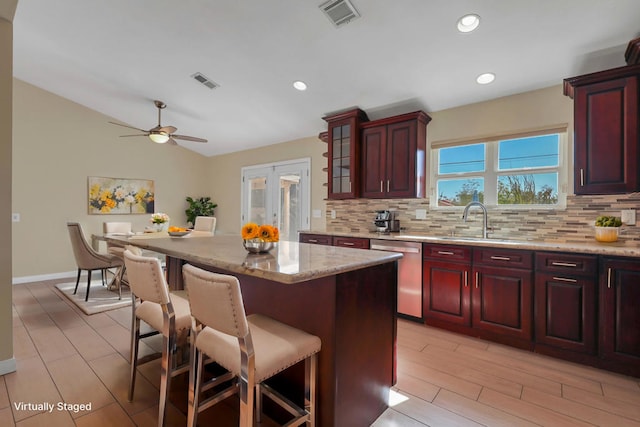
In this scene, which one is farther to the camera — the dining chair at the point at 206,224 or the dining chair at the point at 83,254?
the dining chair at the point at 206,224

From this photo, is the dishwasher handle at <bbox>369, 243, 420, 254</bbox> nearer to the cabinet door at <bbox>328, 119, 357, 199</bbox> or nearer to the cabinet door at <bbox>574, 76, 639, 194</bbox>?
the cabinet door at <bbox>328, 119, 357, 199</bbox>

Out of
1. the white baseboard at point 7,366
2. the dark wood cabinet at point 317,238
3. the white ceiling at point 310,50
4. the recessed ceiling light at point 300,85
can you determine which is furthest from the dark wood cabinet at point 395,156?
the white baseboard at point 7,366

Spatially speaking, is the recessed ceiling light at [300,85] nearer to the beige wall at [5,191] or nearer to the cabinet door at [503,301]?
the beige wall at [5,191]

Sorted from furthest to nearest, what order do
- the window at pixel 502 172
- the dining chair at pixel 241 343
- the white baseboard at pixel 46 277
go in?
1. the white baseboard at pixel 46 277
2. the window at pixel 502 172
3. the dining chair at pixel 241 343

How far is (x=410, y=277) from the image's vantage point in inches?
126

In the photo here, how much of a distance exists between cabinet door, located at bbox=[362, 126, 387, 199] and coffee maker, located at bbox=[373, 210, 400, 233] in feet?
0.90

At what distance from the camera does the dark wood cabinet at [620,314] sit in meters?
2.14

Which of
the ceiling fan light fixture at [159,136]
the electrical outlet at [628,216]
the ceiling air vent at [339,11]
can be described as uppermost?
the ceiling air vent at [339,11]

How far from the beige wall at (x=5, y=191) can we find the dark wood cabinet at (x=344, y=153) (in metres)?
3.13

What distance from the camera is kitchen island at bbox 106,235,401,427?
142 centimetres

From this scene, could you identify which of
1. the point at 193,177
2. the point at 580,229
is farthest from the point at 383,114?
the point at 193,177

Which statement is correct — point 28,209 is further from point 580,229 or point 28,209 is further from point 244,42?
point 580,229

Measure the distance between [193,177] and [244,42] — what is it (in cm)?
454

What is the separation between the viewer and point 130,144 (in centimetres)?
593
